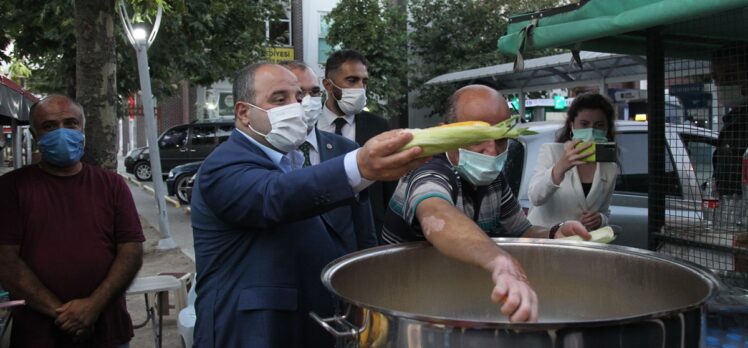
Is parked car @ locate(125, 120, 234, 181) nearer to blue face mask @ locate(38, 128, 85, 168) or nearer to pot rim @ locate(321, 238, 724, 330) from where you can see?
blue face mask @ locate(38, 128, 85, 168)

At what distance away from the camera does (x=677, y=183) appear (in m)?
3.91

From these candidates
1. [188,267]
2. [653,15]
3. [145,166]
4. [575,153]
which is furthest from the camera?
[145,166]

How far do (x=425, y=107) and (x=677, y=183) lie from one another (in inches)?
671

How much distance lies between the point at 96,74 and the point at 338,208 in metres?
3.72

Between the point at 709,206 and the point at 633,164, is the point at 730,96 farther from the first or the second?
the point at 633,164

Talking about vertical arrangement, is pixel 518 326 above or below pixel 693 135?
below

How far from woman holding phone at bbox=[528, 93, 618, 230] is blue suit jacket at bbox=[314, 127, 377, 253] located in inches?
46.5

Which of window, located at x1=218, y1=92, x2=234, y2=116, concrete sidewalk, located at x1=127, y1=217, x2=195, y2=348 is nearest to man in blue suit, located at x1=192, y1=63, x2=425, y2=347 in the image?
concrete sidewalk, located at x1=127, y1=217, x2=195, y2=348

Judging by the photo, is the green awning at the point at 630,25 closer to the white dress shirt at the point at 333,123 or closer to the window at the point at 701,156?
the window at the point at 701,156

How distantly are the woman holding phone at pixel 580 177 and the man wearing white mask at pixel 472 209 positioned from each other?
1.20m

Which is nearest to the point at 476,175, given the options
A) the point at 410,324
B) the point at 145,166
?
the point at 410,324

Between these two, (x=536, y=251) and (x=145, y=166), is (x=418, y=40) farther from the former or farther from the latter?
(x=536, y=251)

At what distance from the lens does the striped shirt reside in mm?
1917

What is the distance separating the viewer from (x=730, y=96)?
346cm
